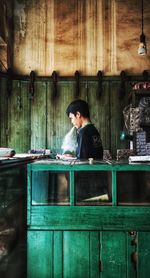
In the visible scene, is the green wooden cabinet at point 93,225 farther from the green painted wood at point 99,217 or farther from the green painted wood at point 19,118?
the green painted wood at point 19,118

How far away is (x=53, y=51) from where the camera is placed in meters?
4.91

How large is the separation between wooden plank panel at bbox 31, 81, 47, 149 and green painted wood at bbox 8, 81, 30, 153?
86 mm

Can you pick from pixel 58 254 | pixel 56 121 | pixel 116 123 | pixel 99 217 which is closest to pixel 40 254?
pixel 58 254

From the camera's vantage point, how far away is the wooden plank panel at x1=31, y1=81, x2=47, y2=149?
4.76m

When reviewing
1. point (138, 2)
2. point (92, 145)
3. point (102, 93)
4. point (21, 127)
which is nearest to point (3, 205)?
point (92, 145)

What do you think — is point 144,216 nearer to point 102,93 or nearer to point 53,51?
point 102,93

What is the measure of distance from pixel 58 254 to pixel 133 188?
0.68 meters

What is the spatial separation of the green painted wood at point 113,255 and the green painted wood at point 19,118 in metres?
3.09

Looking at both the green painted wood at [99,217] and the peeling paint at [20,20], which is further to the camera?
the peeling paint at [20,20]

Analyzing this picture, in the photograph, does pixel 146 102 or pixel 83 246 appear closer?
pixel 83 246

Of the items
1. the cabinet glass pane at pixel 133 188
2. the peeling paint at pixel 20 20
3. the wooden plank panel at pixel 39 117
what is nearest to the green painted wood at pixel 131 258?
the cabinet glass pane at pixel 133 188

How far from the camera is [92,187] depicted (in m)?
1.91

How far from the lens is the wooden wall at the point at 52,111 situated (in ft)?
15.5

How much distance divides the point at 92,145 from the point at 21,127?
7.45 ft
